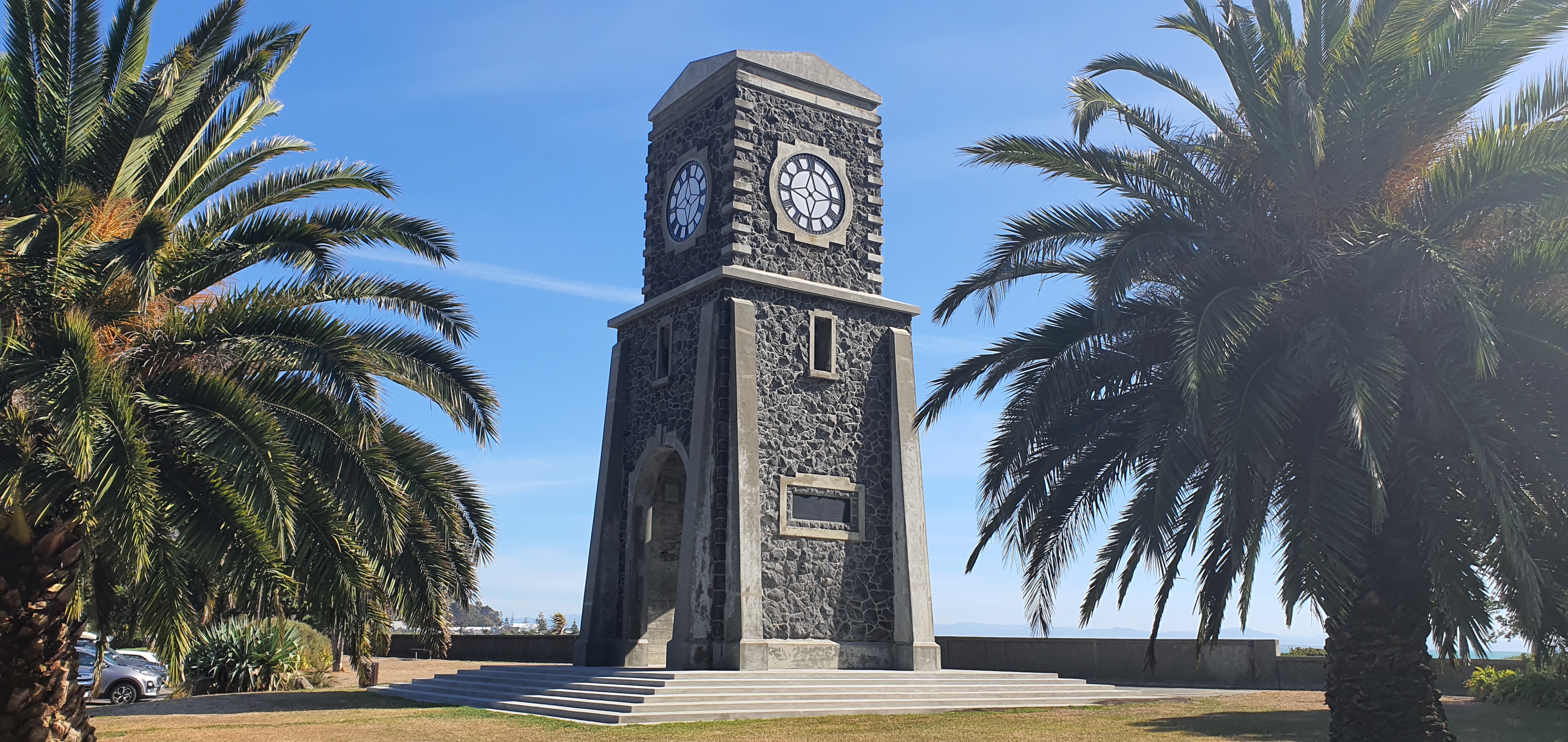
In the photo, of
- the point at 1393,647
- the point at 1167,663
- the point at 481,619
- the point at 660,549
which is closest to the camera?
the point at 1393,647

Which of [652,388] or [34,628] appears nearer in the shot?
[34,628]

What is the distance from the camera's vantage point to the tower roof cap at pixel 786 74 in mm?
26188

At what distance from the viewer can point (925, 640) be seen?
971 inches

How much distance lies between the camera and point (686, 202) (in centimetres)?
2708

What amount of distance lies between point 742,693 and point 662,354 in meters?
8.95

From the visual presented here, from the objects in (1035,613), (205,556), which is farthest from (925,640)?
(205,556)

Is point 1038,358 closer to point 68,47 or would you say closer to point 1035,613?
point 1035,613

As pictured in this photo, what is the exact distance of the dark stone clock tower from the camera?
23.7 metres

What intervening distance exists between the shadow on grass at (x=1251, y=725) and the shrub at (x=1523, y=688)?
12.2ft

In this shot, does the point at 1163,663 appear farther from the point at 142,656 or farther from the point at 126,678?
the point at 142,656

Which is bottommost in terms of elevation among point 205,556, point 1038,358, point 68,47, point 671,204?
point 205,556

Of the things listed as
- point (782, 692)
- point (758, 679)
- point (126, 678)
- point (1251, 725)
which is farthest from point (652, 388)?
point (1251, 725)

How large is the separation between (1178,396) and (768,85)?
1554 centimetres

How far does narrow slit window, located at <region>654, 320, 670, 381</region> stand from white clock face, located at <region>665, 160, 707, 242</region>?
2022 mm
